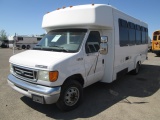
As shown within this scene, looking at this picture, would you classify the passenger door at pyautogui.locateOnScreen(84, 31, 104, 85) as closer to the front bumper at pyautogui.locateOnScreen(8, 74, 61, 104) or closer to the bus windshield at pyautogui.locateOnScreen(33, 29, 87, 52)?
the bus windshield at pyautogui.locateOnScreen(33, 29, 87, 52)

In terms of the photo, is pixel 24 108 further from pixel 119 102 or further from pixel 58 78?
pixel 119 102

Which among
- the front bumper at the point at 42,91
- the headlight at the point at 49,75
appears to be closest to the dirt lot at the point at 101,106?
the front bumper at the point at 42,91

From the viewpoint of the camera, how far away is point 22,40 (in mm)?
40812

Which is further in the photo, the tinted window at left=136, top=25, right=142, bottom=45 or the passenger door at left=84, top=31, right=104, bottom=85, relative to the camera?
the tinted window at left=136, top=25, right=142, bottom=45

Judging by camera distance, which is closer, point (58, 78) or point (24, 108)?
point (58, 78)

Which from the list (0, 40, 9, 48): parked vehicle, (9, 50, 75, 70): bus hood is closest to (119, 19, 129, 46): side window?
(9, 50, 75, 70): bus hood

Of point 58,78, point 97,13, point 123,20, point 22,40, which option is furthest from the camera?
point 22,40

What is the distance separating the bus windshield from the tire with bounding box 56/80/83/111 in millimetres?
953

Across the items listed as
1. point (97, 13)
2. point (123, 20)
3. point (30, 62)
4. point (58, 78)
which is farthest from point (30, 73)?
point (123, 20)

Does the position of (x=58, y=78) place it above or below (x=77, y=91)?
above

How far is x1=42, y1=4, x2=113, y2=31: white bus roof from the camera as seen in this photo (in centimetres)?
522

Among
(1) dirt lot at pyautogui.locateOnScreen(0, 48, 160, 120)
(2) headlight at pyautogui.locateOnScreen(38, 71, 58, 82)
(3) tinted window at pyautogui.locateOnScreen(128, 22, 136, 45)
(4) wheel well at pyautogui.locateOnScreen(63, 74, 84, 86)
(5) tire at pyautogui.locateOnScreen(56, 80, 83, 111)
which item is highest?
(3) tinted window at pyautogui.locateOnScreen(128, 22, 136, 45)

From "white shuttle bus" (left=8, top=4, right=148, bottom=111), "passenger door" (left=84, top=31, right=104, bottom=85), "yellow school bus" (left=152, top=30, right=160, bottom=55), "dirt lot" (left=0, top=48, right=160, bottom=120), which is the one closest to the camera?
"white shuttle bus" (left=8, top=4, right=148, bottom=111)

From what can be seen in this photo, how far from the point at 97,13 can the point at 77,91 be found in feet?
7.85
